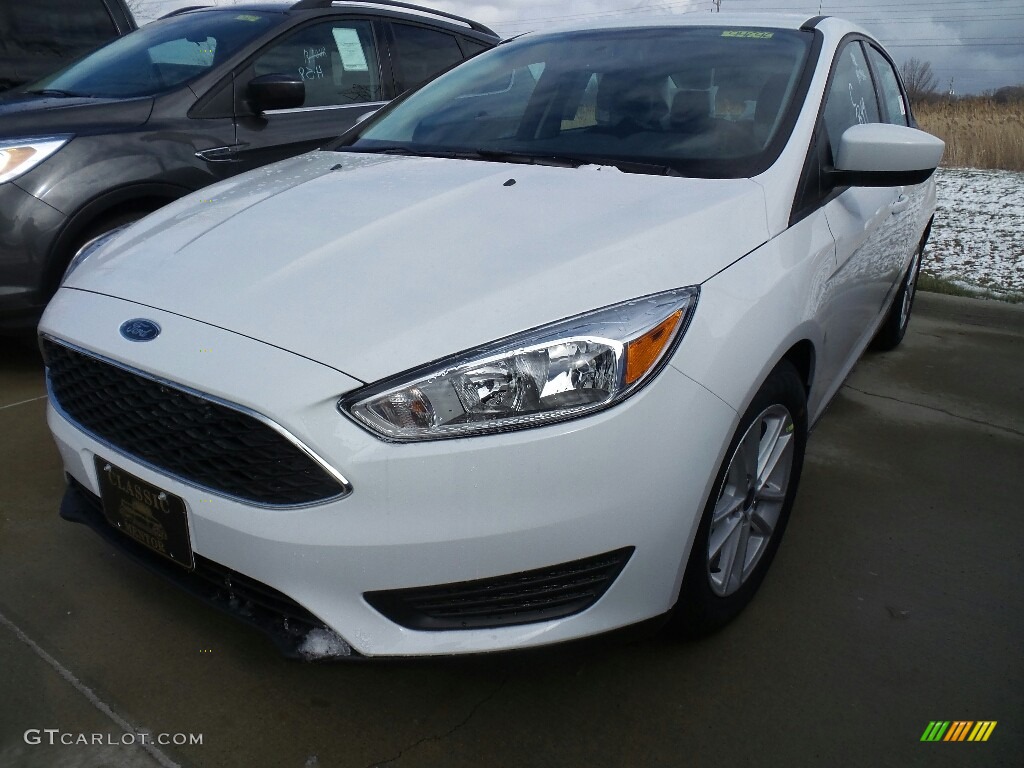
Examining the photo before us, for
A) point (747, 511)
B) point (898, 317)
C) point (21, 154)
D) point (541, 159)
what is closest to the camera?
point (747, 511)

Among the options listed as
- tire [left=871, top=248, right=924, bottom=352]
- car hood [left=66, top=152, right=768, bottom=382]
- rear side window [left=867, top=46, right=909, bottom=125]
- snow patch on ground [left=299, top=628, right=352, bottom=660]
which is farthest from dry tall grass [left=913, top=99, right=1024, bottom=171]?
snow patch on ground [left=299, top=628, right=352, bottom=660]

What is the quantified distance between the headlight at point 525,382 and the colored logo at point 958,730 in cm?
104

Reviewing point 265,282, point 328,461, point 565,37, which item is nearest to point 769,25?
point 565,37

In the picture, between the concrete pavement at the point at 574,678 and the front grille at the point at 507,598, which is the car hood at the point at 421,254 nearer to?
the front grille at the point at 507,598

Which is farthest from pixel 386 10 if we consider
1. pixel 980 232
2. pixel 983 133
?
pixel 983 133

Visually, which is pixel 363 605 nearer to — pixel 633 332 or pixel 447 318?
pixel 447 318

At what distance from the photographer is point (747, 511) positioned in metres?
2.07

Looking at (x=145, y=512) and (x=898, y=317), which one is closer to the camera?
(x=145, y=512)

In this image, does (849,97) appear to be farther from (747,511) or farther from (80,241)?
(80,241)

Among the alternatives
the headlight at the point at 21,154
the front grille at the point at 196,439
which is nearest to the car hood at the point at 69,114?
the headlight at the point at 21,154

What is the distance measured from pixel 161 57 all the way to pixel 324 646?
11.5 feet

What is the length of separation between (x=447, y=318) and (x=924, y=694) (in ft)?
4.62

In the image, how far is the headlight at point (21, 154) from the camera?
3316mm

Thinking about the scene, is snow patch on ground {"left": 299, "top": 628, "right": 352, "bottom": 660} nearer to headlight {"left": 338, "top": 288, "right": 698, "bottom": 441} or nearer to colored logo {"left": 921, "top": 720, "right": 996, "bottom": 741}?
headlight {"left": 338, "top": 288, "right": 698, "bottom": 441}
